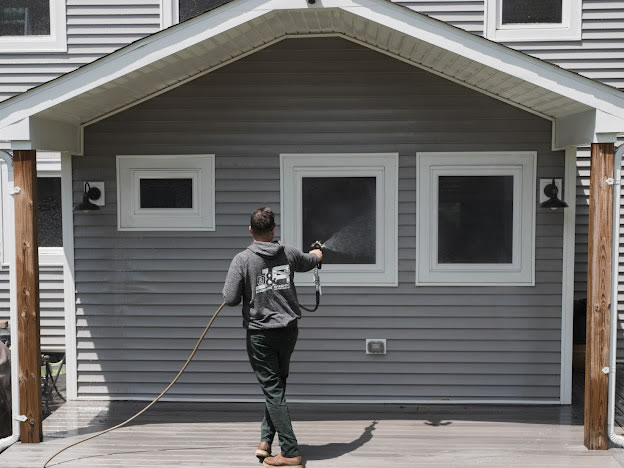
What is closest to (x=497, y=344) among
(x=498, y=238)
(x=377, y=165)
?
(x=498, y=238)

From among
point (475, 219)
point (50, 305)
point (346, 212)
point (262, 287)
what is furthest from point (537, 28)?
point (50, 305)

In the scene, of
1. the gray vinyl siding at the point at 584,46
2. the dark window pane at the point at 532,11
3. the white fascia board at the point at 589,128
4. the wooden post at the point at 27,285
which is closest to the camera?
the white fascia board at the point at 589,128

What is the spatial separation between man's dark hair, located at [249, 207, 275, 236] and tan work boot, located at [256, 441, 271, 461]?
1.37 meters

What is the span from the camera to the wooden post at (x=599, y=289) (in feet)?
16.7

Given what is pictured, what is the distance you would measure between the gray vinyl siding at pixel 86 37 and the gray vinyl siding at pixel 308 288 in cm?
170

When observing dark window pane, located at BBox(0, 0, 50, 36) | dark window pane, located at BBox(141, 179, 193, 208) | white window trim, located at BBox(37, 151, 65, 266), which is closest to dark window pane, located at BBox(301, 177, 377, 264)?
dark window pane, located at BBox(141, 179, 193, 208)

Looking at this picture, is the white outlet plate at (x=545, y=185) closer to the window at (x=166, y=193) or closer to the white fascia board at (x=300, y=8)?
the white fascia board at (x=300, y=8)

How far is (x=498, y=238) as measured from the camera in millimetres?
6379

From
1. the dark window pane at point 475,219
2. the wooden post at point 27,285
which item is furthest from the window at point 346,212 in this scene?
the wooden post at point 27,285

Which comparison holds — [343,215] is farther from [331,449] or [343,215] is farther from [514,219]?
[331,449]

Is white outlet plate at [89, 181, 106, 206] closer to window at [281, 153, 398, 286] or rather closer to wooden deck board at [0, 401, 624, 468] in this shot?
window at [281, 153, 398, 286]

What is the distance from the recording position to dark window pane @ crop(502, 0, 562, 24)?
25.0 feet

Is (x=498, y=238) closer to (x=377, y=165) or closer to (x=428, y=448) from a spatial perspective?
(x=377, y=165)

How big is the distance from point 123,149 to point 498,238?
10.3 feet
